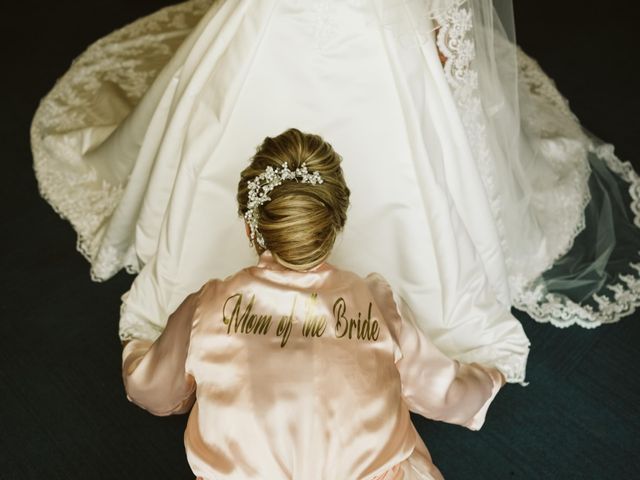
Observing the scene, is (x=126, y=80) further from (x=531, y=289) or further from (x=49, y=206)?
(x=531, y=289)

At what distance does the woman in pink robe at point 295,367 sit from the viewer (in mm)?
1271

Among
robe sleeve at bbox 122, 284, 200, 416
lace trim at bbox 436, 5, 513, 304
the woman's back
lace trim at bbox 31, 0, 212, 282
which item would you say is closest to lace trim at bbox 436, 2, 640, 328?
lace trim at bbox 436, 5, 513, 304

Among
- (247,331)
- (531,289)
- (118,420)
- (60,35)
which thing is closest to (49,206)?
(118,420)

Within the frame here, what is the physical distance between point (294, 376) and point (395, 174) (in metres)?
0.77

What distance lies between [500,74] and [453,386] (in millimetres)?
960

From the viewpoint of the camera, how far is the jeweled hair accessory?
131cm

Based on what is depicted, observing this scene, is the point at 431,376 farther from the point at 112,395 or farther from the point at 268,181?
the point at 112,395

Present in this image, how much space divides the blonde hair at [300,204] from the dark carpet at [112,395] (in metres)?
0.90

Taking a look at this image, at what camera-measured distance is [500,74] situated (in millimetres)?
2062

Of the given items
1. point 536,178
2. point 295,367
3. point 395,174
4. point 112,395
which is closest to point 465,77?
point 395,174

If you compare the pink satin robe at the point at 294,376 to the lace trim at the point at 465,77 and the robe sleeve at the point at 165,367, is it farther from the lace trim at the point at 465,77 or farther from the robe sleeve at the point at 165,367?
the lace trim at the point at 465,77

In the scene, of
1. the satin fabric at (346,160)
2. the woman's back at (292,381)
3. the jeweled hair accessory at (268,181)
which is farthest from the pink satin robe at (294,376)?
the satin fabric at (346,160)

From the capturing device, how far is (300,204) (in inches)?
50.1

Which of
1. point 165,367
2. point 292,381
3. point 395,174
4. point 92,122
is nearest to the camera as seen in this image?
point 292,381
